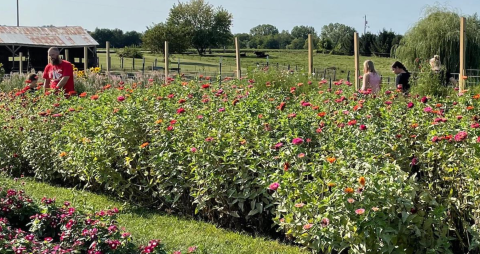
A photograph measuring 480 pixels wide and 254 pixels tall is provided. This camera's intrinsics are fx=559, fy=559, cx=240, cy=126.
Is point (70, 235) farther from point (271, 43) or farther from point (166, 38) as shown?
point (271, 43)

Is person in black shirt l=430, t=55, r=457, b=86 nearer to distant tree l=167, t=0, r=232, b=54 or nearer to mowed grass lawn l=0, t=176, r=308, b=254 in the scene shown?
mowed grass lawn l=0, t=176, r=308, b=254

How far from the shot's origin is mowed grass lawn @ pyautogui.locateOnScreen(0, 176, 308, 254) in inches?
159

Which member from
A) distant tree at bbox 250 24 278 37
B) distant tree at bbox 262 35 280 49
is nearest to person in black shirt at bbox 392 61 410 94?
distant tree at bbox 262 35 280 49

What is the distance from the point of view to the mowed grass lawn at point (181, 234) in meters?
4.04

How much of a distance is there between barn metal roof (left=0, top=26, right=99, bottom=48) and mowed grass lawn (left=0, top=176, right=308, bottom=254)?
1273 inches

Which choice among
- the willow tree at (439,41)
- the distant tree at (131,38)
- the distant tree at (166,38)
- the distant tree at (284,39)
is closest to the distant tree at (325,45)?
the distant tree at (166,38)

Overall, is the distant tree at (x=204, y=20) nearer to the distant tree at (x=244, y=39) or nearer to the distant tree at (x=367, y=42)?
the distant tree at (x=244, y=39)

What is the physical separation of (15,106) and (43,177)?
4.75ft

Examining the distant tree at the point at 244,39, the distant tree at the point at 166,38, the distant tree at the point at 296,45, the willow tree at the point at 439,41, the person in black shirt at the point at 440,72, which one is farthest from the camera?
the distant tree at the point at 244,39

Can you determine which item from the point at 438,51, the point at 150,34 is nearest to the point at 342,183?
the point at 438,51

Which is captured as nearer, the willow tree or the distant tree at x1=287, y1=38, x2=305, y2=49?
the willow tree

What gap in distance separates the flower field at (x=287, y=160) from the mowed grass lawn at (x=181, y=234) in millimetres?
155

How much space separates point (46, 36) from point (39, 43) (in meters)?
1.23

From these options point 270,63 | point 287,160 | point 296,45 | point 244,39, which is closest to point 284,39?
point 244,39
